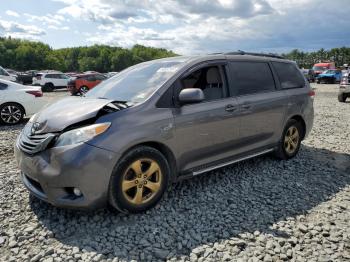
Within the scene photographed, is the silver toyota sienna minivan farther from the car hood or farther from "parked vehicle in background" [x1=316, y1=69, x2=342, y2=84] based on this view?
"parked vehicle in background" [x1=316, y1=69, x2=342, y2=84]

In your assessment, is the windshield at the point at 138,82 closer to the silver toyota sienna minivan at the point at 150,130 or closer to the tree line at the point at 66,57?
the silver toyota sienna minivan at the point at 150,130

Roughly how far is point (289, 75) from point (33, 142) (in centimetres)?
422

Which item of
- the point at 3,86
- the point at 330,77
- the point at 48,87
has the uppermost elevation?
the point at 48,87

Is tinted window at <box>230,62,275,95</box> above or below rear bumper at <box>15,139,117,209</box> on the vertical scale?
above

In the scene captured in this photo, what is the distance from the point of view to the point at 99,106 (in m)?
3.53

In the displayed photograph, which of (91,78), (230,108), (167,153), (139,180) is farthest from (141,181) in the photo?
(91,78)

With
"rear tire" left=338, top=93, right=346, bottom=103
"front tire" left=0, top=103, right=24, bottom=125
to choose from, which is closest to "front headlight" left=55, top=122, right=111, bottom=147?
"front tire" left=0, top=103, right=24, bottom=125

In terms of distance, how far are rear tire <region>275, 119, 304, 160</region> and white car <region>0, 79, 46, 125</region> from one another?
23.7 feet

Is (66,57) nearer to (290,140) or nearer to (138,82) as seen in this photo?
(290,140)

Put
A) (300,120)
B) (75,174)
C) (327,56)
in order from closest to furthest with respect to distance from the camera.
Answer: (75,174) → (300,120) → (327,56)

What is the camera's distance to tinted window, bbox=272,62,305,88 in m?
5.43

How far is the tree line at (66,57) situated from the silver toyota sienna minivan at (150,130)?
102m

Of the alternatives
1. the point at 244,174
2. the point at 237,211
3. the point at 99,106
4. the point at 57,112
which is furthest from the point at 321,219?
the point at 57,112

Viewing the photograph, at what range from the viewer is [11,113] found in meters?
9.23
